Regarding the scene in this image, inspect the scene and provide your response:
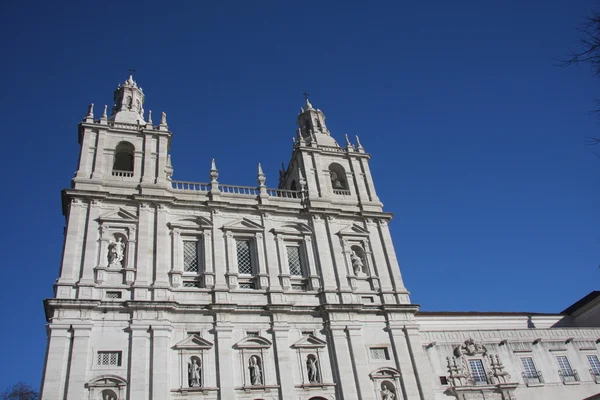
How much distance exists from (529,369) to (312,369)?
13.2 meters

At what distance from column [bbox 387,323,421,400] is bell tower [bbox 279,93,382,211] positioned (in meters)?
8.58

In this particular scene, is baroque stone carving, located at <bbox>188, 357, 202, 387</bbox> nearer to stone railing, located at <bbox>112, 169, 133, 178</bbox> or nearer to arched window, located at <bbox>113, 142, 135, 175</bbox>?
stone railing, located at <bbox>112, 169, 133, 178</bbox>

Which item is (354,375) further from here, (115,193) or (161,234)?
(115,193)

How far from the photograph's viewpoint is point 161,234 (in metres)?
29.4

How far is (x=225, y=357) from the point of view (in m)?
26.2

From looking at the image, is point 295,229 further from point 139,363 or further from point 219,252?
point 139,363

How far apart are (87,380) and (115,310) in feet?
11.6

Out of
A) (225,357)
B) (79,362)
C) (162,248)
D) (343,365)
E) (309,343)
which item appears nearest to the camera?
(79,362)

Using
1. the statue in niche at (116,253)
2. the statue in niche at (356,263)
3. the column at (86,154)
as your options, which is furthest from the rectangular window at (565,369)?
the column at (86,154)

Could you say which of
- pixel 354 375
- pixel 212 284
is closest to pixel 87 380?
pixel 212 284

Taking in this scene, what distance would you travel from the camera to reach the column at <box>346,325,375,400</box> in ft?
88.1

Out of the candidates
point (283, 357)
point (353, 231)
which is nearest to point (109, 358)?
point (283, 357)

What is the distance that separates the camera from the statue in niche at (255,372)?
2600cm

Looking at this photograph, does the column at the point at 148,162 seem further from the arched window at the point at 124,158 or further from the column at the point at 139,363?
the column at the point at 139,363
